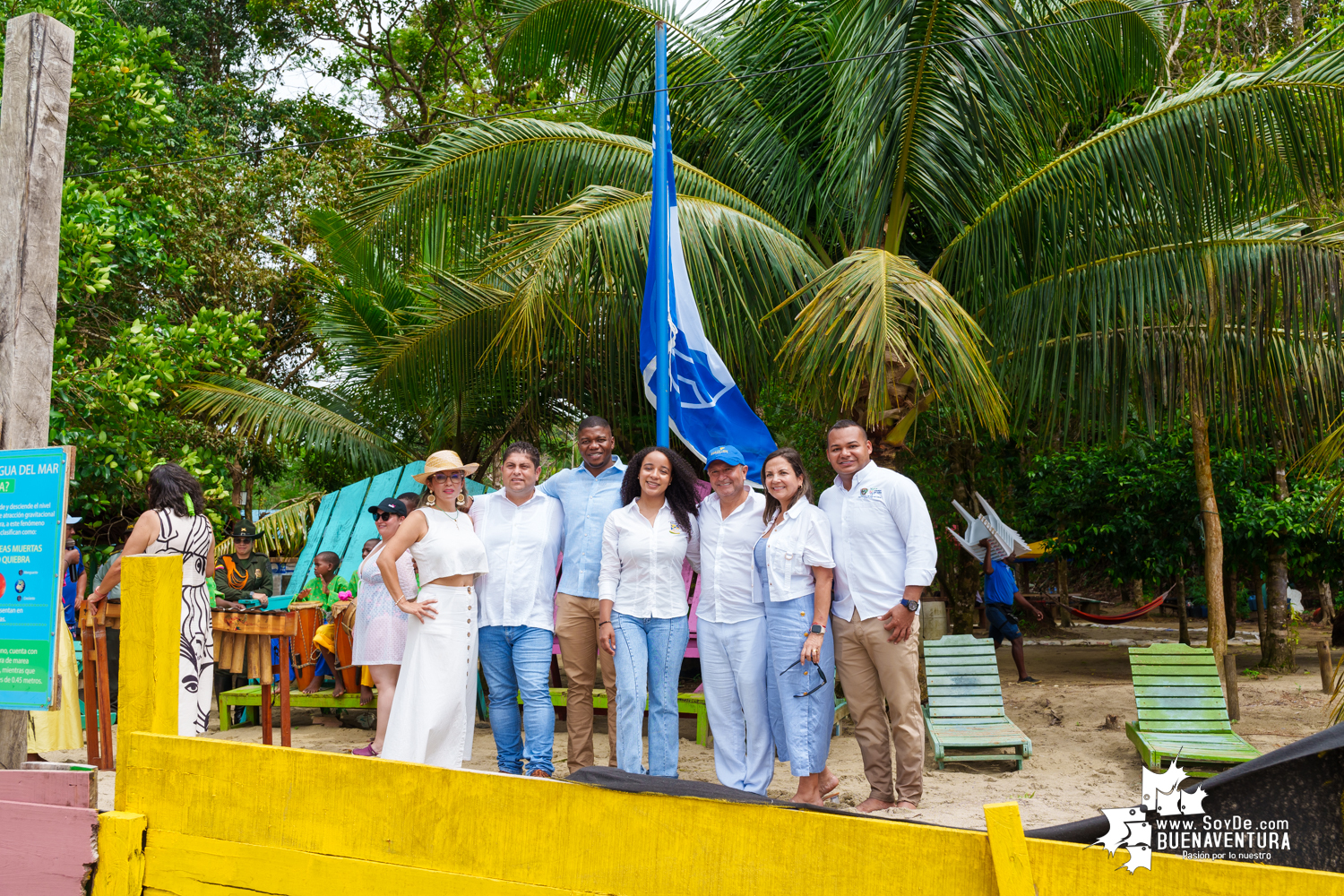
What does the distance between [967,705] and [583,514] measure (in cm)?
320

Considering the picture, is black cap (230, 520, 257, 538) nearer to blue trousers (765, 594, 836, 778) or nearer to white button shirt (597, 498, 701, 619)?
white button shirt (597, 498, 701, 619)

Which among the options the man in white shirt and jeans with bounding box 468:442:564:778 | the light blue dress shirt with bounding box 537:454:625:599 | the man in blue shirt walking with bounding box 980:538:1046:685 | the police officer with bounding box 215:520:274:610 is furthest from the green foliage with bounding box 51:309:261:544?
the man in blue shirt walking with bounding box 980:538:1046:685

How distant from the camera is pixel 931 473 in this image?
12.4 meters

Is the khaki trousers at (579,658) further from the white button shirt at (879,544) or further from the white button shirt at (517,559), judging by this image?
the white button shirt at (879,544)

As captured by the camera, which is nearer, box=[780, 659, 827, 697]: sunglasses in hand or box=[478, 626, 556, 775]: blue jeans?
box=[780, 659, 827, 697]: sunglasses in hand

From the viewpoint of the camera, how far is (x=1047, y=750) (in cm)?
705

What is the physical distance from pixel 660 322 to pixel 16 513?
3236 millimetres

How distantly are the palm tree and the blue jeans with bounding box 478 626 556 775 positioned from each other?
Answer: 1890 millimetres

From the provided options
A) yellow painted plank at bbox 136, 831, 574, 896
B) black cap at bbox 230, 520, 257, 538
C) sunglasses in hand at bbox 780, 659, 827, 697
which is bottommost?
yellow painted plank at bbox 136, 831, 574, 896

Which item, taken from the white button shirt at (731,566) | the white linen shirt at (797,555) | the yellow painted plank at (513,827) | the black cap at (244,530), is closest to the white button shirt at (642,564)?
the white button shirt at (731,566)

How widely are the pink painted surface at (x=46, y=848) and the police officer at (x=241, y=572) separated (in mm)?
4688

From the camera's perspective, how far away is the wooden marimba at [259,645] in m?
6.09

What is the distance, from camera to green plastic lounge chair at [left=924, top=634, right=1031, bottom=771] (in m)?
6.38

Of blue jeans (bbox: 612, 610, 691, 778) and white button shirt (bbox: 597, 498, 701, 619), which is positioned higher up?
white button shirt (bbox: 597, 498, 701, 619)
